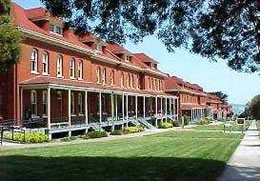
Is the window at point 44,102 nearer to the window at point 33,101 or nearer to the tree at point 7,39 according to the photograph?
the window at point 33,101

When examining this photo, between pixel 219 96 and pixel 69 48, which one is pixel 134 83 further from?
pixel 219 96

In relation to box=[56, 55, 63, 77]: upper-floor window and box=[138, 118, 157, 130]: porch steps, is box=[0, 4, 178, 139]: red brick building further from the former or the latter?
box=[138, 118, 157, 130]: porch steps

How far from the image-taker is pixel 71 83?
88.3 ft

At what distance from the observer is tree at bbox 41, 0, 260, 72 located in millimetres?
9883

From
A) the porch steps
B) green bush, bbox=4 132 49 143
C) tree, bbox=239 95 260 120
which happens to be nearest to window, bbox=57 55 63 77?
green bush, bbox=4 132 49 143

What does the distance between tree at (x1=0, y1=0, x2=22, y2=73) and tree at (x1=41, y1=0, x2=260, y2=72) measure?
6.04 m

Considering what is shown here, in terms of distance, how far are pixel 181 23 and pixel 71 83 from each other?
17145 millimetres

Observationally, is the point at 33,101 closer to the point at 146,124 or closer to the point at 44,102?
the point at 44,102

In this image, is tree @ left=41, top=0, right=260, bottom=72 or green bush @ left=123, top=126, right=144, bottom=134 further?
green bush @ left=123, top=126, right=144, bottom=134

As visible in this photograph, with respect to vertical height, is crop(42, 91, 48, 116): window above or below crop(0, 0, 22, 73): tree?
below

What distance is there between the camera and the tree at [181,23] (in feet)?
32.4

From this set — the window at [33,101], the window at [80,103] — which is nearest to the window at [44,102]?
Result: the window at [33,101]

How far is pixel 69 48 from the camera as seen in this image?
90.0 feet
